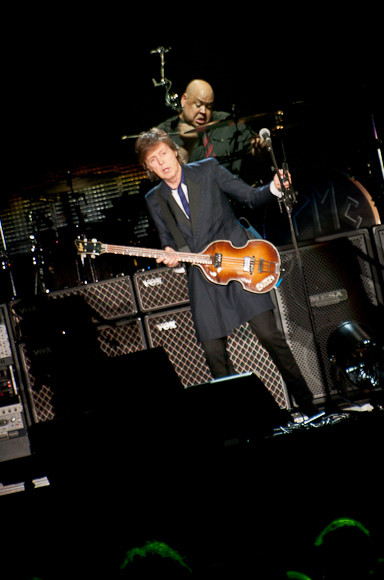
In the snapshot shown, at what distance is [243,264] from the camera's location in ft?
11.6

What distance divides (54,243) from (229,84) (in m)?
2.56

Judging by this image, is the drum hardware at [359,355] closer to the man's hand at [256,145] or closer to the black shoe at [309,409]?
the black shoe at [309,409]

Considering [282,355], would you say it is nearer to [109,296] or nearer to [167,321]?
[167,321]

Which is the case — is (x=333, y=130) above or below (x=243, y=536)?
above

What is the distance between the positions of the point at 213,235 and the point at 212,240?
1.4 inches

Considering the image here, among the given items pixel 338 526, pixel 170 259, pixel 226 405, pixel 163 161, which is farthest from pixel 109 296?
pixel 338 526

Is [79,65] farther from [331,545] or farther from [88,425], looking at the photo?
[331,545]

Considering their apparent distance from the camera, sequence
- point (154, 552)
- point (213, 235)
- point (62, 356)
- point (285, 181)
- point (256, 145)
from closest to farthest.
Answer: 1. point (154, 552)
2. point (285, 181)
3. point (213, 235)
4. point (62, 356)
5. point (256, 145)

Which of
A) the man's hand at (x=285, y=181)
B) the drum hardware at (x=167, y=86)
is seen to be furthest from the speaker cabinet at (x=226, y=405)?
the drum hardware at (x=167, y=86)

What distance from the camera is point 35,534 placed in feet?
4.29

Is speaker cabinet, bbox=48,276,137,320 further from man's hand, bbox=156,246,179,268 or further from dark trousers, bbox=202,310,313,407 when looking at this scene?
dark trousers, bbox=202,310,313,407

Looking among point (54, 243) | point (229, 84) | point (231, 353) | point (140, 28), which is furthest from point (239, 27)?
point (231, 353)

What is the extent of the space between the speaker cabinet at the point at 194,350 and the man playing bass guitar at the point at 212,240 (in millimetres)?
323

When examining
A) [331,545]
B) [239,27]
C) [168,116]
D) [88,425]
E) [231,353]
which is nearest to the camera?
[331,545]
